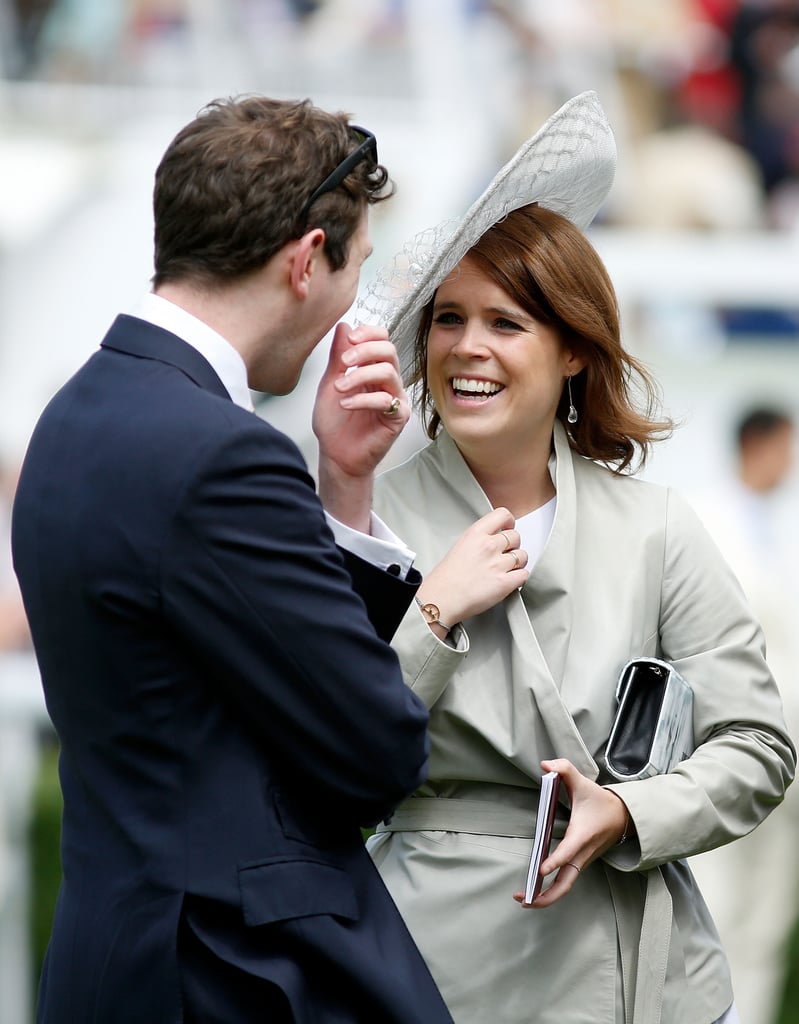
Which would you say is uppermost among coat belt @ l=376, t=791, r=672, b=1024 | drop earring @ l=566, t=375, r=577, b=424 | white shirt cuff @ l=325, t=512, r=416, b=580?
drop earring @ l=566, t=375, r=577, b=424

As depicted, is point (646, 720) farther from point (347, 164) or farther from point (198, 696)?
point (347, 164)

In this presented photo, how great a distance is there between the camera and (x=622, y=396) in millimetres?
2686

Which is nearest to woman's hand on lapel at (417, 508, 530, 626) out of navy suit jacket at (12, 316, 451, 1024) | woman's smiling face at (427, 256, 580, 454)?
woman's smiling face at (427, 256, 580, 454)

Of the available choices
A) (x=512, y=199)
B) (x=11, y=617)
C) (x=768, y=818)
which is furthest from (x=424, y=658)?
(x=11, y=617)

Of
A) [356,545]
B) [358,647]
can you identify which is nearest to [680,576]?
[356,545]

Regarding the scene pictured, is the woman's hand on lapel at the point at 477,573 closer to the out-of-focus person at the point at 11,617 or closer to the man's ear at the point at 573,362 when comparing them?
the man's ear at the point at 573,362

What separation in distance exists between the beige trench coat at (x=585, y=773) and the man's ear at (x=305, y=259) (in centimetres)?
62

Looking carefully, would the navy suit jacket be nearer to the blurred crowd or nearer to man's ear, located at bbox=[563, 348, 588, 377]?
man's ear, located at bbox=[563, 348, 588, 377]

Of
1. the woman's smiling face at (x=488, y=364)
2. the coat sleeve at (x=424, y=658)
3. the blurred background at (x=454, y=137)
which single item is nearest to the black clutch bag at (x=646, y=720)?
the coat sleeve at (x=424, y=658)

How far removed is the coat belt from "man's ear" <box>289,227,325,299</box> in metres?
0.85

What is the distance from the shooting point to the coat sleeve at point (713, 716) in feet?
7.71

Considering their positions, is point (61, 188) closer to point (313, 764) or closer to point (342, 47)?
point (342, 47)

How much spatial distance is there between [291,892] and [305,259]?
781mm

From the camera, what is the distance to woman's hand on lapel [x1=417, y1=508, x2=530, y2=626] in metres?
2.38
